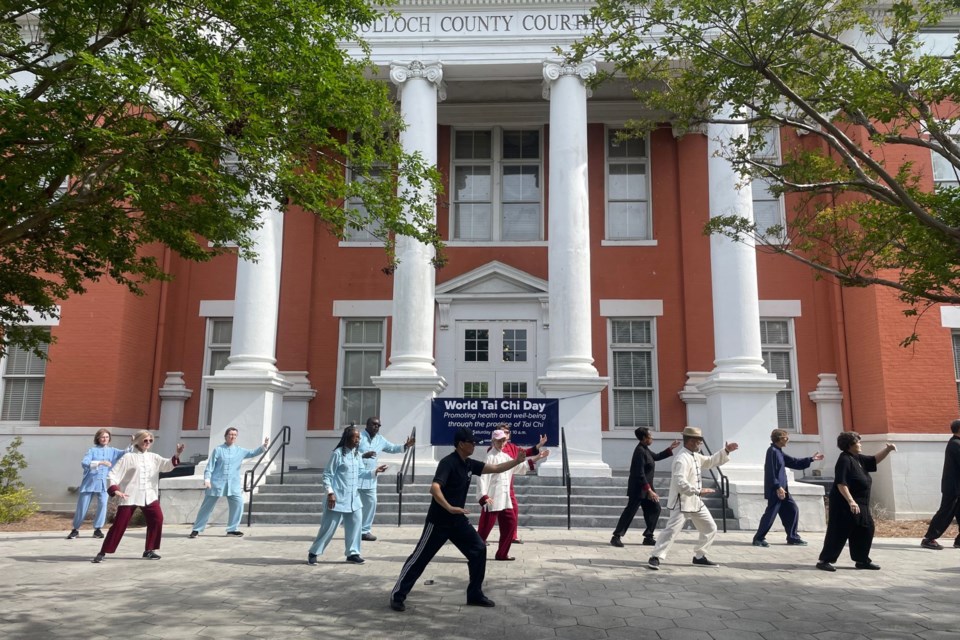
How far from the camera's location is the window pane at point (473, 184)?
1756cm

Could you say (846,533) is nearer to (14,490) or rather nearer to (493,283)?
(493,283)

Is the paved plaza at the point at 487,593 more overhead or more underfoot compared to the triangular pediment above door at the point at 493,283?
more underfoot

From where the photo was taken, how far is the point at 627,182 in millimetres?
17484

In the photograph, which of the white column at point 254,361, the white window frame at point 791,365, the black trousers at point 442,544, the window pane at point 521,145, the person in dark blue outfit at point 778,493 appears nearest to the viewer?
the black trousers at point 442,544

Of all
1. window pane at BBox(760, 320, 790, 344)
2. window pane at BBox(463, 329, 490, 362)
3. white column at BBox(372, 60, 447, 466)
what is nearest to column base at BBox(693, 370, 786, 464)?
window pane at BBox(760, 320, 790, 344)

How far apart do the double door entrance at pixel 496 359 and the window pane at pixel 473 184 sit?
314 cm

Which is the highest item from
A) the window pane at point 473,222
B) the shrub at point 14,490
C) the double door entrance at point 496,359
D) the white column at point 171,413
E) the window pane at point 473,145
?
the window pane at point 473,145

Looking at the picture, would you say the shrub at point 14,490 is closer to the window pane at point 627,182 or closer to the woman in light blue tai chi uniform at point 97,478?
the woman in light blue tai chi uniform at point 97,478

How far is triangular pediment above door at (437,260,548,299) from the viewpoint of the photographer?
16.4 m

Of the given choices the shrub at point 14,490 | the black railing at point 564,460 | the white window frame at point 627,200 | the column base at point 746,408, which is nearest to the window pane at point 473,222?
the white window frame at point 627,200

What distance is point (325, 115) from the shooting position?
7.20 metres

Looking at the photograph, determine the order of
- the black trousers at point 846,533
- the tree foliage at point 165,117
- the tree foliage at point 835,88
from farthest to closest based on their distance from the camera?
the black trousers at point 846,533 < the tree foliage at point 835,88 < the tree foliage at point 165,117

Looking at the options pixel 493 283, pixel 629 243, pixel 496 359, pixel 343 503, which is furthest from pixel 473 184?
pixel 343 503

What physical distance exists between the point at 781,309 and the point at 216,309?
42.4 feet
